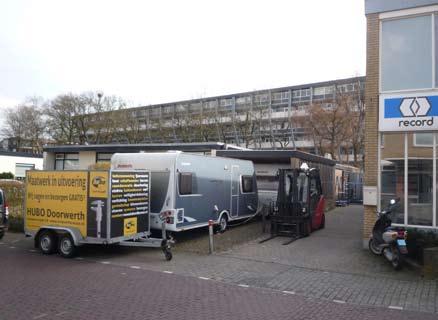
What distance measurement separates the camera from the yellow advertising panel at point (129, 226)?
1120 cm

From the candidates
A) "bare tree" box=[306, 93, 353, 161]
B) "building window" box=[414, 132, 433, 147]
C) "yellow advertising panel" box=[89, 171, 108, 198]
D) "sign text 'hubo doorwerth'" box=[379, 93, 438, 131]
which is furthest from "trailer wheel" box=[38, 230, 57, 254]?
"bare tree" box=[306, 93, 353, 161]

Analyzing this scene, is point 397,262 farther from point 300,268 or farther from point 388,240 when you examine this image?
point 300,268

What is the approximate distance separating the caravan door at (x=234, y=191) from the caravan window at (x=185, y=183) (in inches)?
135

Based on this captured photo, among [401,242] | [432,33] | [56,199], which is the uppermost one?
[432,33]

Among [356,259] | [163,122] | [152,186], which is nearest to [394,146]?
[356,259]

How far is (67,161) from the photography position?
32.9m

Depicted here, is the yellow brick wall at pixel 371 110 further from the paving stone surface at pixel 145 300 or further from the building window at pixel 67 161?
the building window at pixel 67 161

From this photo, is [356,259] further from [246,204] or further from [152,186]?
[246,204]

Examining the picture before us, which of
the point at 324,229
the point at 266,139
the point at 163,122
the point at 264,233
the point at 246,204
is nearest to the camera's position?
the point at 264,233

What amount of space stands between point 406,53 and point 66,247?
1003cm

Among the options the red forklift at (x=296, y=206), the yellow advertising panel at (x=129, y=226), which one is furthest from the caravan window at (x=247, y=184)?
the yellow advertising panel at (x=129, y=226)

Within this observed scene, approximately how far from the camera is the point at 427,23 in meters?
11.6

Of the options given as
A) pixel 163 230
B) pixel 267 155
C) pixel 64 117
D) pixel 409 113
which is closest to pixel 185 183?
pixel 163 230

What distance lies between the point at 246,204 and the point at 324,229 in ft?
10.6
